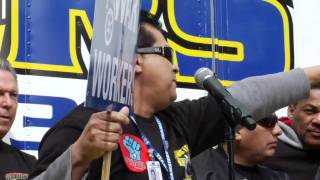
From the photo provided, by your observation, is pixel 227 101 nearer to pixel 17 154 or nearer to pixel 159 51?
pixel 159 51

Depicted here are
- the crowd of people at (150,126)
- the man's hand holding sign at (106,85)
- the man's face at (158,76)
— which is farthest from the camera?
the man's face at (158,76)

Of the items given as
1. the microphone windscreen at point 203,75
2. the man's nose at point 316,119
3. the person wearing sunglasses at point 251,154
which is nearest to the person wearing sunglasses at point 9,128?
the person wearing sunglasses at point 251,154

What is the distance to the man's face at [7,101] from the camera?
10.8ft

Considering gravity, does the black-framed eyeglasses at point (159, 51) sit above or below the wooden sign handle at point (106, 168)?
above

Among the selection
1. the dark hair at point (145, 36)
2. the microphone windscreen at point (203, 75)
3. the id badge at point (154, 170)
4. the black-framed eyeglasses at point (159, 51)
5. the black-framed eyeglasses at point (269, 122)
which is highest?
the dark hair at point (145, 36)

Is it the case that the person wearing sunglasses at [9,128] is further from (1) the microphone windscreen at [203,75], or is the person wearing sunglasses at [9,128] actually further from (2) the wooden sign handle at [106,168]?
(2) the wooden sign handle at [106,168]

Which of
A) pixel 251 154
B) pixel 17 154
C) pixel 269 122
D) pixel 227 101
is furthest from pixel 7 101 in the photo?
pixel 269 122

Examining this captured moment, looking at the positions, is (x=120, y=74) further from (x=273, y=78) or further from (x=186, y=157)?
(x=273, y=78)

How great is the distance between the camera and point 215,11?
13.2ft

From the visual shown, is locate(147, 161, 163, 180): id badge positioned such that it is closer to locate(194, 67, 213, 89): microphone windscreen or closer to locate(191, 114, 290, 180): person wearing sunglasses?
locate(194, 67, 213, 89): microphone windscreen

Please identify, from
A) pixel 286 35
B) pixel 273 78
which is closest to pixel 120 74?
pixel 273 78

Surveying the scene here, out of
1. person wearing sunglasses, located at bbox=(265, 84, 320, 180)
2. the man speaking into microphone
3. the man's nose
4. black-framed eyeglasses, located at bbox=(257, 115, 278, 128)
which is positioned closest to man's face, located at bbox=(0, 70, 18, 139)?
the man speaking into microphone

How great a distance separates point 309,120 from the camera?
13.4 feet

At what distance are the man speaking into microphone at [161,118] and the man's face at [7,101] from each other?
792 mm
